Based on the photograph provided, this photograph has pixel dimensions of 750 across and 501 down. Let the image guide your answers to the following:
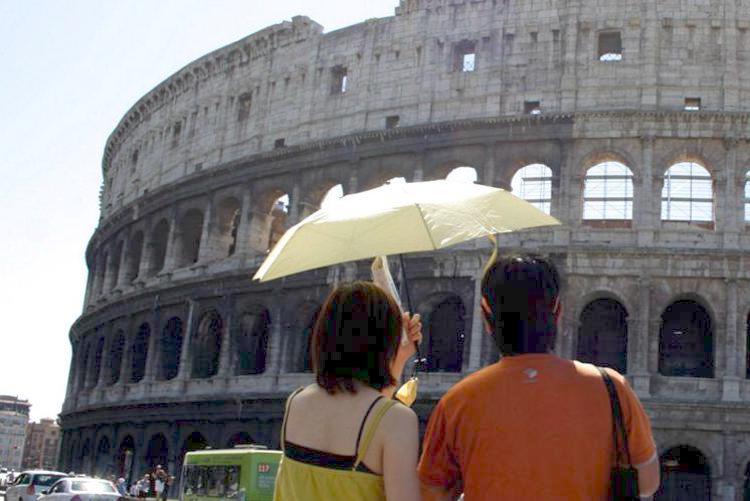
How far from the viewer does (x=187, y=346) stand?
Result: 31688 mm

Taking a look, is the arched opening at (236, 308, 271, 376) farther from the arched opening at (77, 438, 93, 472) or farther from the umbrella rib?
the umbrella rib

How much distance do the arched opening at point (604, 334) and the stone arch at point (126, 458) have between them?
54.1 feet

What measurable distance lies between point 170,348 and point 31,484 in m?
11.8

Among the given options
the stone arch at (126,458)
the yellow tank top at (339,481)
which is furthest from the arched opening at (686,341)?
the yellow tank top at (339,481)

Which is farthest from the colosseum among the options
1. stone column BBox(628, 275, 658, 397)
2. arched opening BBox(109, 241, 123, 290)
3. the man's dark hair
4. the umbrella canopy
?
the man's dark hair

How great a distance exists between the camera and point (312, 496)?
10.5 feet

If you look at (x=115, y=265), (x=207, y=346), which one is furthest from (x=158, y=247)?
(x=207, y=346)

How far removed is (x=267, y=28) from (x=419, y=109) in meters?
7.91

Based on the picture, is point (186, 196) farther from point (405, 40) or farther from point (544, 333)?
point (544, 333)

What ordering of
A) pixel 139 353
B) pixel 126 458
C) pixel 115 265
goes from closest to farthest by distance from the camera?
pixel 126 458
pixel 139 353
pixel 115 265

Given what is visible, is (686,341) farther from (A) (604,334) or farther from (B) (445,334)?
(B) (445,334)

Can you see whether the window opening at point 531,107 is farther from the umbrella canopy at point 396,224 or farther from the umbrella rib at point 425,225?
the umbrella rib at point 425,225

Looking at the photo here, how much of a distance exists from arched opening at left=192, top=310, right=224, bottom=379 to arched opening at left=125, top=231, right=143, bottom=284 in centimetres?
675

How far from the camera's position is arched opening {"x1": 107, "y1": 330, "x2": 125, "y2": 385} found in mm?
36406
